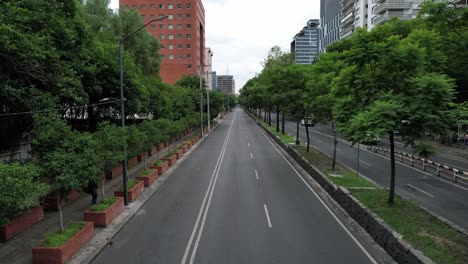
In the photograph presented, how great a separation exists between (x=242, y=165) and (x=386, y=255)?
17933 mm

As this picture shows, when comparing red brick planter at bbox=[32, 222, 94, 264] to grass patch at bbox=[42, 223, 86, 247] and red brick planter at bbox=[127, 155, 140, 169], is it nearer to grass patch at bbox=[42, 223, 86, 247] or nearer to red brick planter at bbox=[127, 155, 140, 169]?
grass patch at bbox=[42, 223, 86, 247]

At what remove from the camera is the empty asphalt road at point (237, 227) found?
1140 centimetres

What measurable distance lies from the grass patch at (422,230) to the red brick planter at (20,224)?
1363 centimetres

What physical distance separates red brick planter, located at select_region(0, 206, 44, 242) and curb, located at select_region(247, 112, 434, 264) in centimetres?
1314

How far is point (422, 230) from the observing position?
39.2 ft

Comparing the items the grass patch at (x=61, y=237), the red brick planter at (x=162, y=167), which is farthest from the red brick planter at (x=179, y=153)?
the grass patch at (x=61, y=237)

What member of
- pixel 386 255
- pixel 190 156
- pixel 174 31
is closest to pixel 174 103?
pixel 190 156

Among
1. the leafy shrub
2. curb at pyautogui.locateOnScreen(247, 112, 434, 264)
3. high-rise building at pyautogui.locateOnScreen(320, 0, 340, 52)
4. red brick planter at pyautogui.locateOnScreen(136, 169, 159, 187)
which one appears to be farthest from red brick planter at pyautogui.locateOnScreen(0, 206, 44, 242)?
high-rise building at pyautogui.locateOnScreen(320, 0, 340, 52)

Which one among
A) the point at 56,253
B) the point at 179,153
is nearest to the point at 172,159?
the point at 179,153

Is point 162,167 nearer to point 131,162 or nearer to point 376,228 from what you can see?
point 131,162

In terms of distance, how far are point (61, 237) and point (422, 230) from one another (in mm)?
11834

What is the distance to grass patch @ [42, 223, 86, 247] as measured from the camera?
1100cm

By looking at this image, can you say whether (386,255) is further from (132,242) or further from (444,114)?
(132,242)

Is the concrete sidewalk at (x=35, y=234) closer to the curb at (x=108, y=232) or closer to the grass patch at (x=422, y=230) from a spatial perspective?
the curb at (x=108, y=232)
